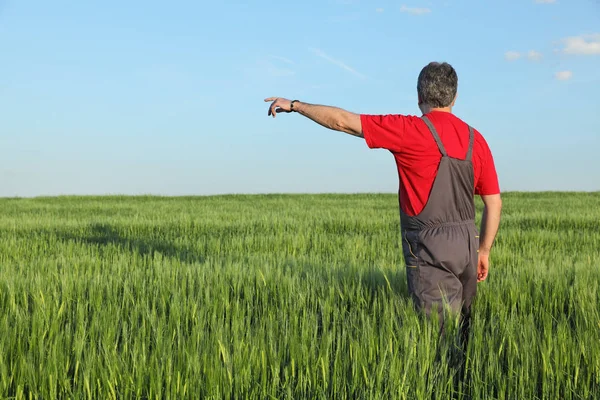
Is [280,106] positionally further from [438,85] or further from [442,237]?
[442,237]

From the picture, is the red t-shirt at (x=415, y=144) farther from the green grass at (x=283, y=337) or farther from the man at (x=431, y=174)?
the green grass at (x=283, y=337)

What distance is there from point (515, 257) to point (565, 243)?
2.59m

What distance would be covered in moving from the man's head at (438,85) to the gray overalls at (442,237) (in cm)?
16

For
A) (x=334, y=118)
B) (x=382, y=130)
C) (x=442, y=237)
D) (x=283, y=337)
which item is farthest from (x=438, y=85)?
(x=283, y=337)

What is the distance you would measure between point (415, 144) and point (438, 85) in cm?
42

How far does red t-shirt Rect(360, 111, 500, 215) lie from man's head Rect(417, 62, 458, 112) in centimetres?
8

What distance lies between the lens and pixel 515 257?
6535 millimetres

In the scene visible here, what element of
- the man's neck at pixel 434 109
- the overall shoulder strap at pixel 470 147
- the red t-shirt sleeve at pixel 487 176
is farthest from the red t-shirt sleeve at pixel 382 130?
the red t-shirt sleeve at pixel 487 176

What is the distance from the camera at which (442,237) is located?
129 inches

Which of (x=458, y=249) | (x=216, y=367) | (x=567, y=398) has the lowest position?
(x=567, y=398)

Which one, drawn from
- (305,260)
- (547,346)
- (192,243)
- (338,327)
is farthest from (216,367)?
(192,243)

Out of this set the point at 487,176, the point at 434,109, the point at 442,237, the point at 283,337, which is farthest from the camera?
the point at 487,176

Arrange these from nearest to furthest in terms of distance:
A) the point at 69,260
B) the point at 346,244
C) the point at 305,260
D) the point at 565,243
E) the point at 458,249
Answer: the point at 458,249, the point at 305,260, the point at 69,260, the point at 346,244, the point at 565,243

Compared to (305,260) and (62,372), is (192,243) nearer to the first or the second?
(305,260)
